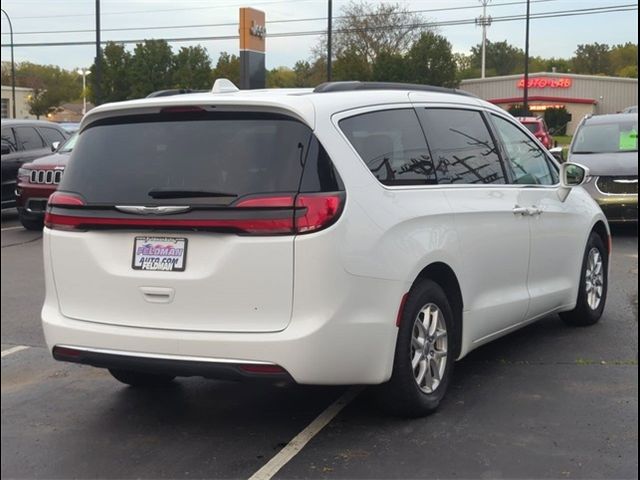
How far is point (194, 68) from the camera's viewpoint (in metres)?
30.0

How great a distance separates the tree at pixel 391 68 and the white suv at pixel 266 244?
11852 millimetres

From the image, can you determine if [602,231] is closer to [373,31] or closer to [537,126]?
[373,31]

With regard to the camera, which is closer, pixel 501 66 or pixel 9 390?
pixel 9 390

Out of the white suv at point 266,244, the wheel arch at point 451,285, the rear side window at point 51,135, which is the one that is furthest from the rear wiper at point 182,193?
the rear side window at point 51,135

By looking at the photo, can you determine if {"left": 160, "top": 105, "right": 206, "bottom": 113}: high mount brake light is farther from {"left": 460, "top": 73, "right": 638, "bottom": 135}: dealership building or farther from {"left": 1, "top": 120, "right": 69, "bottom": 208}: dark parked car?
{"left": 1, "top": 120, "right": 69, "bottom": 208}: dark parked car

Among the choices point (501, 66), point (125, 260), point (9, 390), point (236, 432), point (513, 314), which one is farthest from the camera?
point (501, 66)

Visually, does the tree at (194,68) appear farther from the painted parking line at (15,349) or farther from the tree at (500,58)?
the painted parking line at (15,349)

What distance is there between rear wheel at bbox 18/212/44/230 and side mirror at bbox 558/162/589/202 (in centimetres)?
910

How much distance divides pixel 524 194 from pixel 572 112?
1092 cm

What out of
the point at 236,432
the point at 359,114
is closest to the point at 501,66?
the point at 359,114

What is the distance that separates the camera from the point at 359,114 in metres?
4.36

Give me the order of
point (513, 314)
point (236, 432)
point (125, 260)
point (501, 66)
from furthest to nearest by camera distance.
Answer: point (501, 66) → point (513, 314) → point (236, 432) → point (125, 260)

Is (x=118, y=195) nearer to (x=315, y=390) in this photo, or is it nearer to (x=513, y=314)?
(x=315, y=390)

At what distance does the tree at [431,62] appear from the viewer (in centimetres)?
1331
